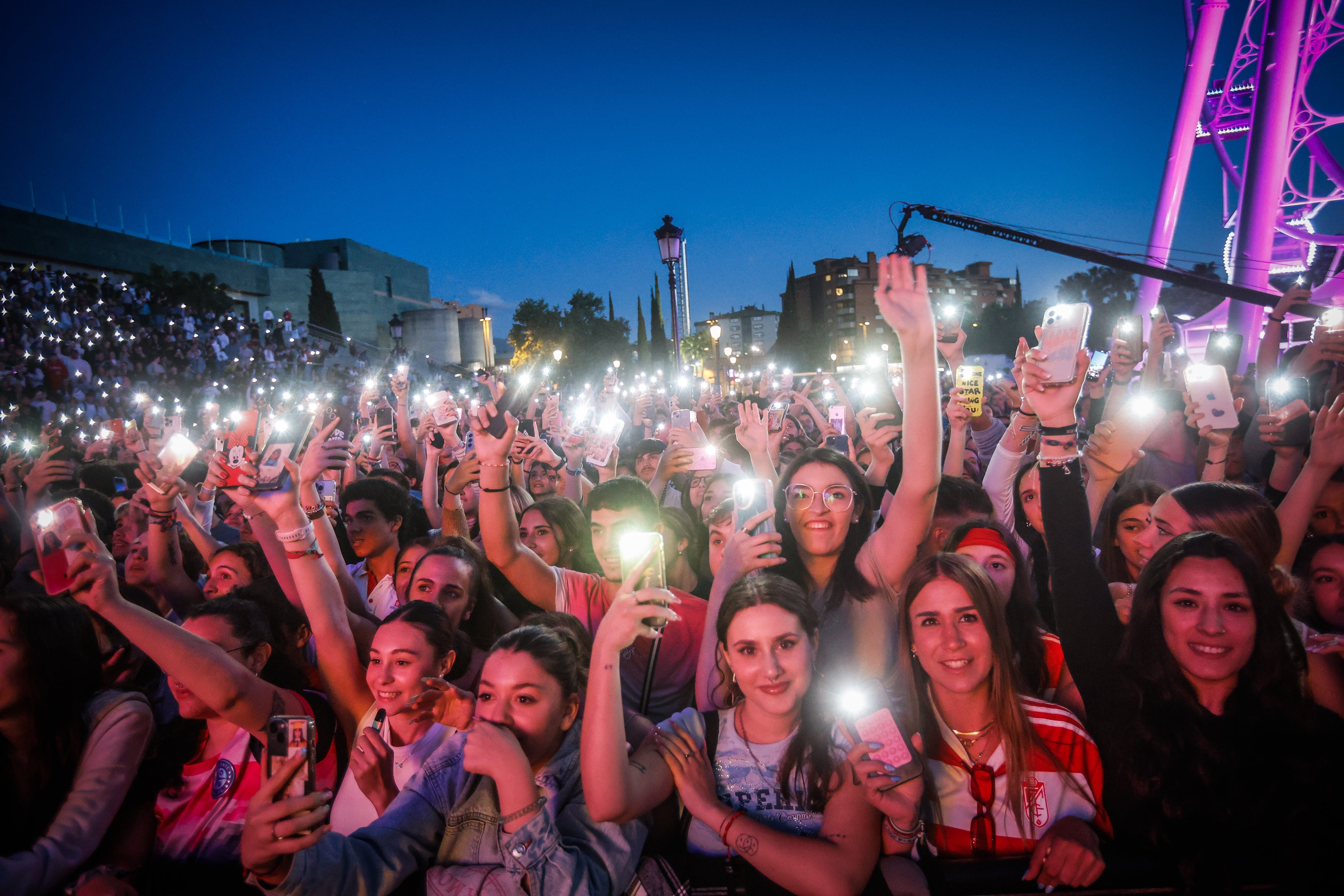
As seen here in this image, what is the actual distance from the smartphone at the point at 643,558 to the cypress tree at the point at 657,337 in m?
81.9

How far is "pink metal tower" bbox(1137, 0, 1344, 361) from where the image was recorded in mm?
16578

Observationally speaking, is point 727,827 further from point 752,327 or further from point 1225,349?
point 752,327

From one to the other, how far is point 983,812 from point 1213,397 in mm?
3669

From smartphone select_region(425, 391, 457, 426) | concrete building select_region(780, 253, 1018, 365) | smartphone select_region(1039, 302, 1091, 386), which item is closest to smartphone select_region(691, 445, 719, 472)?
smartphone select_region(425, 391, 457, 426)

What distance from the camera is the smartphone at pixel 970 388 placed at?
5.35 m

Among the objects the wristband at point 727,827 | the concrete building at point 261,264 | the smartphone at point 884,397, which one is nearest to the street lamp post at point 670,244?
the smartphone at point 884,397

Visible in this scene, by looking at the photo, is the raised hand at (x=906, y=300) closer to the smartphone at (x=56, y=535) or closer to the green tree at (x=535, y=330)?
the smartphone at (x=56, y=535)

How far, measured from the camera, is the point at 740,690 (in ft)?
9.29

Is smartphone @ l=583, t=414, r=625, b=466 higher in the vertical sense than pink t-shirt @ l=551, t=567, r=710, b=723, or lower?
higher

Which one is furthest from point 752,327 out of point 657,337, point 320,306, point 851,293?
point 320,306

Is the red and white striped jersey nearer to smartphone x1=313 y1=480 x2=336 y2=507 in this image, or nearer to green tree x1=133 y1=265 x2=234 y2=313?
smartphone x1=313 y1=480 x2=336 y2=507

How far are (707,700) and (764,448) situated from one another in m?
2.02

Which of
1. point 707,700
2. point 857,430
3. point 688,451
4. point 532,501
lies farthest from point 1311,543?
point 857,430

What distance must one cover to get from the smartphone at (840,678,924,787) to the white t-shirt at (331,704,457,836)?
1607 millimetres
